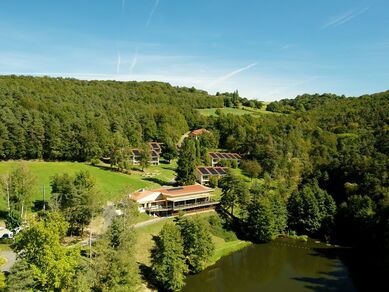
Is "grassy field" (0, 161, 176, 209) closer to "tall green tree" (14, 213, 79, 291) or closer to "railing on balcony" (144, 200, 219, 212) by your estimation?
"railing on balcony" (144, 200, 219, 212)

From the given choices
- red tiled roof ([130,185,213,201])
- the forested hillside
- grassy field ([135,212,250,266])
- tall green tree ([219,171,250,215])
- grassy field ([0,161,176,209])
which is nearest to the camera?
grassy field ([135,212,250,266])

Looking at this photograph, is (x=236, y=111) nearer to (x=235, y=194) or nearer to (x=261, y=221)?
(x=235, y=194)

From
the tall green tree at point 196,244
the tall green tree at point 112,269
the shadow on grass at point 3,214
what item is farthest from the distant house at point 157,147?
the tall green tree at point 112,269

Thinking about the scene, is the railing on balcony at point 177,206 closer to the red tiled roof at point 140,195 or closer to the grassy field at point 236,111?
the red tiled roof at point 140,195

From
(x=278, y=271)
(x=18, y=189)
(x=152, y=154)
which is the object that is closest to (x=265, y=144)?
(x=152, y=154)

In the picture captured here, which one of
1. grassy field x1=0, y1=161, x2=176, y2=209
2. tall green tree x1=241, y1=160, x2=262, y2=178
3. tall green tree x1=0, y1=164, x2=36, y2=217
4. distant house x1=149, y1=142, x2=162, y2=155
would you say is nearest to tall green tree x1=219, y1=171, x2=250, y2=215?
grassy field x1=0, y1=161, x2=176, y2=209

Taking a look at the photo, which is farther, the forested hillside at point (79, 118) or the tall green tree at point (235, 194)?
the forested hillside at point (79, 118)

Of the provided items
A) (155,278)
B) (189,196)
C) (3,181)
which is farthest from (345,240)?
(3,181)
